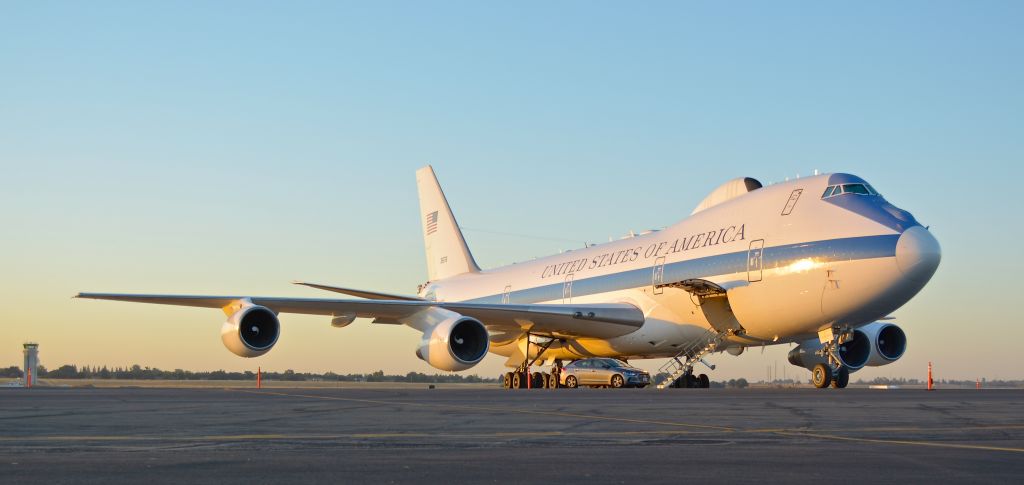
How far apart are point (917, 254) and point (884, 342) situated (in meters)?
7.28

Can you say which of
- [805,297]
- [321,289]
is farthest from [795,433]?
[321,289]

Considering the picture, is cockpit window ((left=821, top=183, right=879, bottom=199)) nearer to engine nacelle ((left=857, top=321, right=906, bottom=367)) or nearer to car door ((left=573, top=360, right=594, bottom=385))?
engine nacelle ((left=857, top=321, right=906, bottom=367))

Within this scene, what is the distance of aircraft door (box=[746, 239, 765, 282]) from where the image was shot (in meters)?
24.0

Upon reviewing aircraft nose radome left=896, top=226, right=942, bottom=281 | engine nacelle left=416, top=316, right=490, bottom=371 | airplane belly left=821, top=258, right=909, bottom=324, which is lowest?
engine nacelle left=416, top=316, right=490, bottom=371

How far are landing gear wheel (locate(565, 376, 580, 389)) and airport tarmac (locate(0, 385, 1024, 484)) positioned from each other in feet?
59.5

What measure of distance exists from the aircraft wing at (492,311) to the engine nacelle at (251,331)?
575mm

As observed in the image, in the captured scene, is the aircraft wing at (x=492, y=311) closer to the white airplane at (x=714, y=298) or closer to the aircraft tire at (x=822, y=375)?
the white airplane at (x=714, y=298)

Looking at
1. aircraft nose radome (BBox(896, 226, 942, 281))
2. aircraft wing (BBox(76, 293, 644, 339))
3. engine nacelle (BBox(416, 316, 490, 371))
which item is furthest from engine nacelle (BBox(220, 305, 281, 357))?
aircraft nose radome (BBox(896, 226, 942, 281))

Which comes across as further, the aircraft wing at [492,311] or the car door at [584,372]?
the car door at [584,372]

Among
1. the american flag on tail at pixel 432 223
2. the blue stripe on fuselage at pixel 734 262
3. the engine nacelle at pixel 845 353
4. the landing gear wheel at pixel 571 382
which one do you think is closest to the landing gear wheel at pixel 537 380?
the landing gear wheel at pixel 571 382

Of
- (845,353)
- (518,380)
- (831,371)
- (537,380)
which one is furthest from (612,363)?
(831,371)

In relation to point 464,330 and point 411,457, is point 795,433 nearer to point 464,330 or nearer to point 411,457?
point 411,457

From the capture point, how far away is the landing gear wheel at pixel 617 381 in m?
29.9

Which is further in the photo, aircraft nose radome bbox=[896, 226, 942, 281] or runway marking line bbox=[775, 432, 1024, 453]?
aircraft nose radome bbox=[896, 226, 942, 281]
